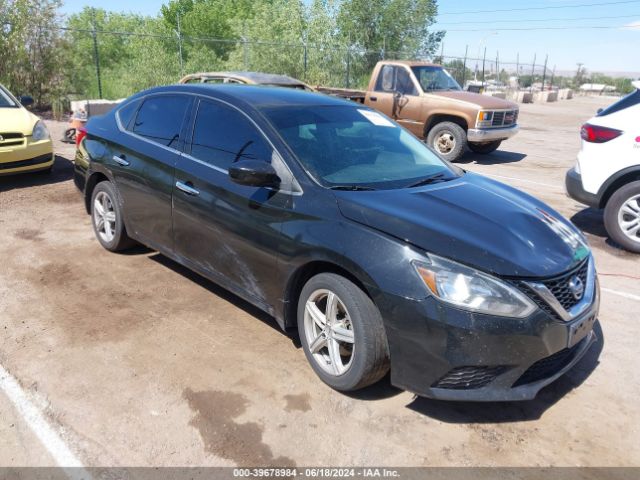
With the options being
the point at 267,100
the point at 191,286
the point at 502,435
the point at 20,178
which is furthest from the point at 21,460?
the point at 20,178

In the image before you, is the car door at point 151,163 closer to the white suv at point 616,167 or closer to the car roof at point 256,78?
the white suv at point 616,167

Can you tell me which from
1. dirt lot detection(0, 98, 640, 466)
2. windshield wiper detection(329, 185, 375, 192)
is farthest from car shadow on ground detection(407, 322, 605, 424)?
windshield wiper detection(329, 185, 375, 192)

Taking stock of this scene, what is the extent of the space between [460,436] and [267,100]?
2628mm

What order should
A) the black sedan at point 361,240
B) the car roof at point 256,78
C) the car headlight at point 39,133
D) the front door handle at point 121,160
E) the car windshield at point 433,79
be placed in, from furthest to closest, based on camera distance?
the car windshield at point 433,79 < the car roof at point 256,78 < the car headlight at point 39,133 < the front door handle at point 121,160 < the black sedan at point 361,240

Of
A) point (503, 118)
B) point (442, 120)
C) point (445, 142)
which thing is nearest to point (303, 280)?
point (445, 142)

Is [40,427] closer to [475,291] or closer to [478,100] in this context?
[475,291]

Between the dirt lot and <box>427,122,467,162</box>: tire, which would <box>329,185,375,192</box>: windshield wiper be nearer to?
the dirt lot

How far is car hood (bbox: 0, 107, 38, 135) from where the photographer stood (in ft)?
24.8

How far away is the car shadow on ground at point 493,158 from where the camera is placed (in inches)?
462

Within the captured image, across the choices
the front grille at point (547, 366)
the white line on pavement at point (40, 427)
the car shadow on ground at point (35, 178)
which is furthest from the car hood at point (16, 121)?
the front grille at point (547, 366)

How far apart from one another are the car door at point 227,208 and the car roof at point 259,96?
0.10m

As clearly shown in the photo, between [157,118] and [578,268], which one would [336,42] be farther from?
[578,268]

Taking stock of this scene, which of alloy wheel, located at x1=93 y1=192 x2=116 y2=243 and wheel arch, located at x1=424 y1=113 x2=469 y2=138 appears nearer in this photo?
alloy wheel, located at x1=93 y1=192 x2=116 y2=243

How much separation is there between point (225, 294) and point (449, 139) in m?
8.07
